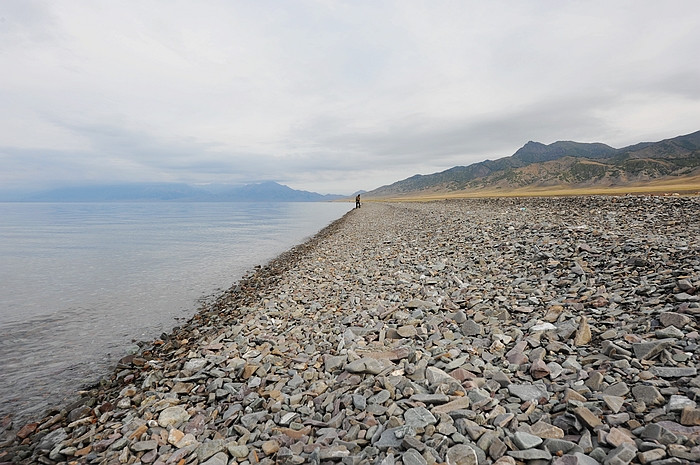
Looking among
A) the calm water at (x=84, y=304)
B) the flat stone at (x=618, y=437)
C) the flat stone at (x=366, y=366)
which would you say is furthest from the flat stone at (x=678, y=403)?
the calm water at (x=84, y=304)

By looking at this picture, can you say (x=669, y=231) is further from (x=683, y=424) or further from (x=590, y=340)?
(x=683, y=424)

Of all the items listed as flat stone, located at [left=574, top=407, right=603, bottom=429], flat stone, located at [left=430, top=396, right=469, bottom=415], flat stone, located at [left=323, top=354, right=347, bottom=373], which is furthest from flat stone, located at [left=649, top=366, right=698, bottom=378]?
flat stone, located at [left=323, top=354, right=347, bottom=373]

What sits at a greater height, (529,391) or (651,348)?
(651,348)

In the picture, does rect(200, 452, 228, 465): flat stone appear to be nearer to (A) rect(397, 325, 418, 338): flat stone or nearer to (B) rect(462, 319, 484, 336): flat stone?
(A) rect(397, 325, 418, 338): flat stone

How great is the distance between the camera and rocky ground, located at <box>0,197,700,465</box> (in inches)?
148

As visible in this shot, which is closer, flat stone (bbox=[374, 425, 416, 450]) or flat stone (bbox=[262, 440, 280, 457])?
flat stone (bbox=[374, 425, 416, 450])

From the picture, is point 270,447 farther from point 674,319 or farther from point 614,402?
point 674,319

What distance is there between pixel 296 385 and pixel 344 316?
3489 millimetres

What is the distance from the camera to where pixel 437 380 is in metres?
5.14

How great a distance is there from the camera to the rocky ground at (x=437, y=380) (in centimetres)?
377

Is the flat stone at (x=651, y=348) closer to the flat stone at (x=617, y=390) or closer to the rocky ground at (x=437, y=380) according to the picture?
the rocky ground at (x=437, y=380)

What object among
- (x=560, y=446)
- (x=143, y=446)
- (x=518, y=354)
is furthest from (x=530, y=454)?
(x=143, y=446)

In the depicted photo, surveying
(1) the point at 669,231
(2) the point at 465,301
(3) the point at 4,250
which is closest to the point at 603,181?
(1) the point at 669,231

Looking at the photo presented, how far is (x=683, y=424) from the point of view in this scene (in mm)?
3381
